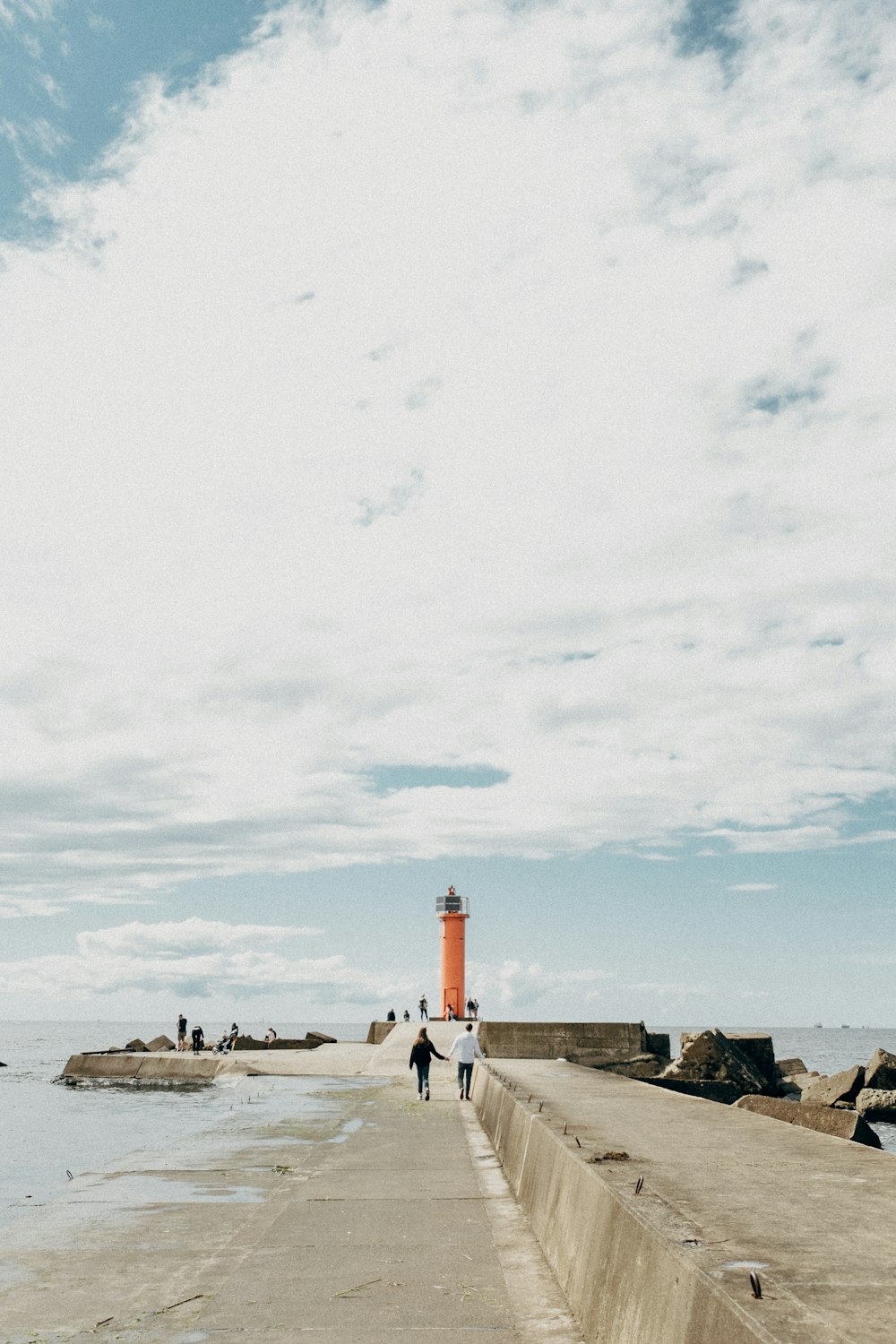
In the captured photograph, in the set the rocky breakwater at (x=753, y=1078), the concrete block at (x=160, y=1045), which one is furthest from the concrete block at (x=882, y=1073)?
the concrete block at (x=160, y=1045)

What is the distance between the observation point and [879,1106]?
101 feet

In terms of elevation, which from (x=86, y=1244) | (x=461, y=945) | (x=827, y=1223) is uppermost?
(x=461, y=945)

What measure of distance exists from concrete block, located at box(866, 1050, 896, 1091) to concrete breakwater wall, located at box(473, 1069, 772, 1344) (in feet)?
93.6

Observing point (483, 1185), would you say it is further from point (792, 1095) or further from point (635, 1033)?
point (792, 1095)

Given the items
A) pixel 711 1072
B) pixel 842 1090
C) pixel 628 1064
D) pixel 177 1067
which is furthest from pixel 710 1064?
pixel 177 1067

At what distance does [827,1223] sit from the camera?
5.18 metres

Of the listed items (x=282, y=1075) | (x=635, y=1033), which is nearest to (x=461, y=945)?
(x=635, y=1033)

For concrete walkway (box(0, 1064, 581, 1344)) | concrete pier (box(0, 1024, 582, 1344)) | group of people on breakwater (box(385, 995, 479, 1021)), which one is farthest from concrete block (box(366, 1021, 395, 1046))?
concrete walkway (box(0, 1064, 581, 1344))

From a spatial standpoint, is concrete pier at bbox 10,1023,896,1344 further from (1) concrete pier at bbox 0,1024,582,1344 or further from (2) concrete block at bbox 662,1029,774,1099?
(2) concrete block at bbox 662,1029,774,1099

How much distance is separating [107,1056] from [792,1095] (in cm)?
2251

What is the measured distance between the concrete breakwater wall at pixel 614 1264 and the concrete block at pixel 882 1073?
28.5 meters

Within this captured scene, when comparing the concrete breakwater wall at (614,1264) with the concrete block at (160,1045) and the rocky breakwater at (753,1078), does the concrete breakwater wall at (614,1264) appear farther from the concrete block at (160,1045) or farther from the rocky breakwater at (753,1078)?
the concrete block at (160,1045)

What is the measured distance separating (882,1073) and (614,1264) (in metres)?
32.9

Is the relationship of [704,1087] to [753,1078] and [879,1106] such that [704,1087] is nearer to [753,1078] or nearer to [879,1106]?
[753,1078]
